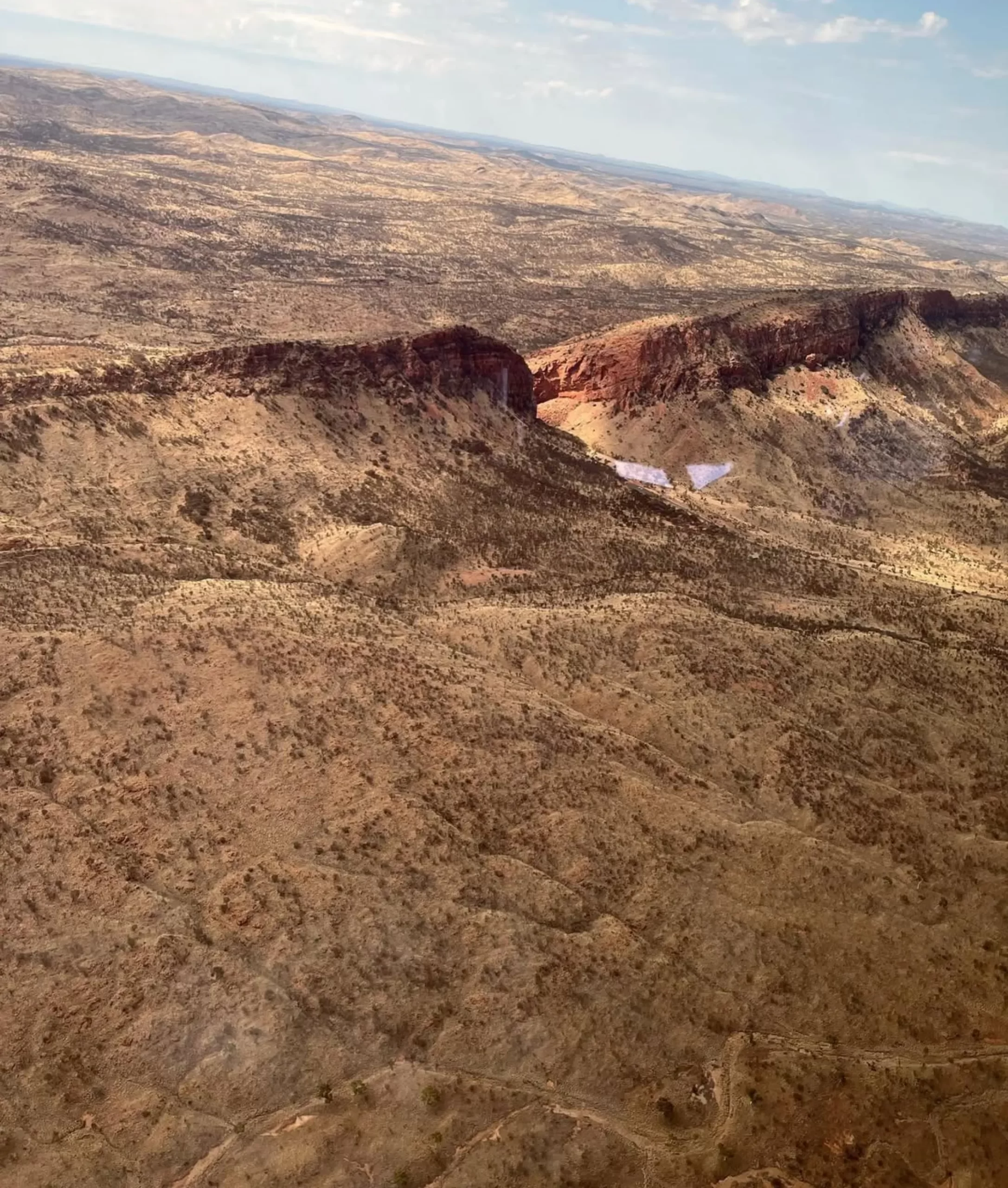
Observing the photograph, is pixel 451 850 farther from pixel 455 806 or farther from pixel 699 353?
pixel 699 353

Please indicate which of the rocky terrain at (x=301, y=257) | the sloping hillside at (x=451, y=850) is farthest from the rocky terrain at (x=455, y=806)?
the rocky terrain at (x=301, y=257)

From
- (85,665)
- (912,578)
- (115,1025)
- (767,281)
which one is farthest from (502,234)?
(115,1025)

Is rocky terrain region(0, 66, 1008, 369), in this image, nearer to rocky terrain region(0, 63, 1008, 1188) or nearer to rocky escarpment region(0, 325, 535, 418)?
rocky escarpment region(0, 325, 535, 418)

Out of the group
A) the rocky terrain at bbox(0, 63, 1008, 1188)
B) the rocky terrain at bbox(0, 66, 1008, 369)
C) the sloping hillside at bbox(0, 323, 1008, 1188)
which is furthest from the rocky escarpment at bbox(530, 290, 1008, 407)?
the sloping hillside at bbox(0, 323, 1008, 1188)

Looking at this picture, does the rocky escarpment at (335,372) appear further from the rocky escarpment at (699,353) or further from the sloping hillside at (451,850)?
the rocky escarpment at (699,353)

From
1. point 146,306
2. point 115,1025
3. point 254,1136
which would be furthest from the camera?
point 146,306

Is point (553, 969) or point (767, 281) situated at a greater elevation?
point (767, 281)

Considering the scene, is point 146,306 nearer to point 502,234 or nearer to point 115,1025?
point 115,1025
